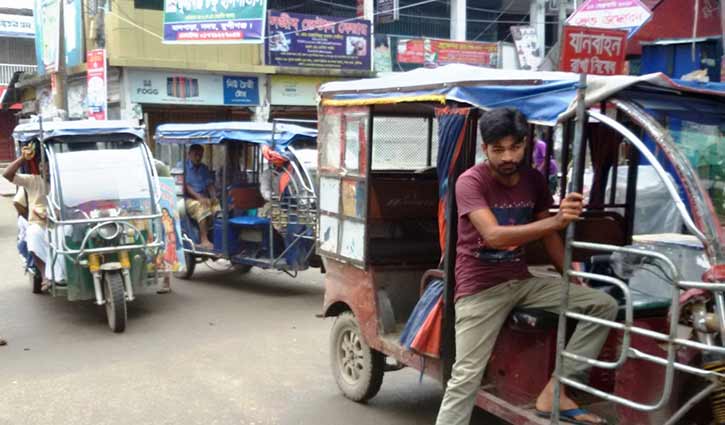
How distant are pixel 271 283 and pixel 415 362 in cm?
561

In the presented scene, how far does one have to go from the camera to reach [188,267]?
1032cm

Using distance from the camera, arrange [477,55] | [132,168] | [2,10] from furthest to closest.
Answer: [2,10] → [477,55] → [132,168]

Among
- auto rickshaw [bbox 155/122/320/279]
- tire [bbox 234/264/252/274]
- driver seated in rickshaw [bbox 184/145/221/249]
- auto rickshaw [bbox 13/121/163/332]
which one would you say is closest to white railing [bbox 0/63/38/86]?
auto rickshaw [bbox 155/122/320/279]

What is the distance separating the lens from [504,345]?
3934 millimetres

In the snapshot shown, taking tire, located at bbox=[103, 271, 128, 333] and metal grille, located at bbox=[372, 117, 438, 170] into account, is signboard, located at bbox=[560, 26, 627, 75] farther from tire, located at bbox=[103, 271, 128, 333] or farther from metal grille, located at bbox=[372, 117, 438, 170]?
tire, located at bbox=[103, 271, 128, 333]

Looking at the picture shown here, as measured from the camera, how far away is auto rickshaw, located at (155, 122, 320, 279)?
873cm

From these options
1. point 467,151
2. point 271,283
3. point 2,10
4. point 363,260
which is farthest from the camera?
point 2,10

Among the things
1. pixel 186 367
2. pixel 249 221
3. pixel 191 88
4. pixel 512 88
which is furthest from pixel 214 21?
pixel 512 88

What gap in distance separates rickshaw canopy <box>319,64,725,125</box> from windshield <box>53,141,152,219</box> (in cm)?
384

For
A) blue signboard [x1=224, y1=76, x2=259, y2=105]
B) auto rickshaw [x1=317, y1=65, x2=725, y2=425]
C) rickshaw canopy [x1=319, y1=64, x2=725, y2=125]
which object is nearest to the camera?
auto rickshaw [x1=317, y1=65, x2=725, y2=425]

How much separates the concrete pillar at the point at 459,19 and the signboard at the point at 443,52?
0.86 meters

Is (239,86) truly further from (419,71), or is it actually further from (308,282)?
(419,71)

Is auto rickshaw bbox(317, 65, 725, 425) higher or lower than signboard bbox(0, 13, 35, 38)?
lower

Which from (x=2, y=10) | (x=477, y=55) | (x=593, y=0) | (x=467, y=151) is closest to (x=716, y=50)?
(x=593, y=0)
